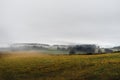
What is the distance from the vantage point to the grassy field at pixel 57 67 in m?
30.4

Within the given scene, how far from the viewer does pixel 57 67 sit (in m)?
33.2

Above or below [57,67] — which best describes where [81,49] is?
above

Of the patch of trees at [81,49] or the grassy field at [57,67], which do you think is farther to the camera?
the patch of trees at [81,49]

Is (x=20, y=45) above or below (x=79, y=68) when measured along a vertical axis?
above

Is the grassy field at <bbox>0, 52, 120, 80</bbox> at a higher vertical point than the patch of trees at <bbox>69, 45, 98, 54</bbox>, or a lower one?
lower

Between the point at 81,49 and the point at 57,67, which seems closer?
the point at 57,67

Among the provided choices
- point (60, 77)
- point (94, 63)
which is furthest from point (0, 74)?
point (94, 63)

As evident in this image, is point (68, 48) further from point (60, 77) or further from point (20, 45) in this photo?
point (60, 77)

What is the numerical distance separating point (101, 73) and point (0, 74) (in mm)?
11468

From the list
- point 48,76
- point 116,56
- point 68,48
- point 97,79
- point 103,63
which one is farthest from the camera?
point 68,48

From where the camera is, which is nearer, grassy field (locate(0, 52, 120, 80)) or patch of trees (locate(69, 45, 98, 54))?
grassy field (locate(0, 52, 120, 80))

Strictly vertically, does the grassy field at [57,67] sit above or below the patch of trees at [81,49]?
below

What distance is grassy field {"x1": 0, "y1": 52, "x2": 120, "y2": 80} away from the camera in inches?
1195

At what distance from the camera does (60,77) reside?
30469mm
